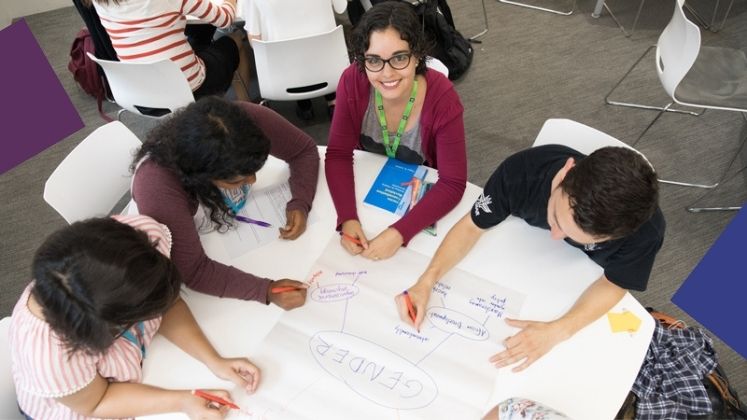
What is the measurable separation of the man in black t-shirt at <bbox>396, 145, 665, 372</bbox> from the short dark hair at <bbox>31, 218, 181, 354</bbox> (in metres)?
0.59

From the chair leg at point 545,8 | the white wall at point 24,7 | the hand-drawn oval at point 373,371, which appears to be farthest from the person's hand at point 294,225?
the white wall at point 24,7

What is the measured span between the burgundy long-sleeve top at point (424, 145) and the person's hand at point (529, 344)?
15.3 inches

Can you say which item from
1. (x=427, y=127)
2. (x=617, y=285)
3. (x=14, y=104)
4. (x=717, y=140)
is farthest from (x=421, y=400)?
(x=717, y=140)

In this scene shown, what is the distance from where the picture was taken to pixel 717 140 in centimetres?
271

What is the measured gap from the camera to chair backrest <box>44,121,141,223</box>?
147cm

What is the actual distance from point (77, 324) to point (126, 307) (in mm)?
89

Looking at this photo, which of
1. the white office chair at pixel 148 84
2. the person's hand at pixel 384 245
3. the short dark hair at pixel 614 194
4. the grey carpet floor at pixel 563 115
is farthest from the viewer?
the grey carpet floor at pixel 563 115

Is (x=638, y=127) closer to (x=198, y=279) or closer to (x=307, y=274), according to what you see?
(x=307, y=274)

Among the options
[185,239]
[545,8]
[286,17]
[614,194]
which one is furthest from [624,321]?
[545,8]

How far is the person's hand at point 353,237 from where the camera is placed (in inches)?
52.4

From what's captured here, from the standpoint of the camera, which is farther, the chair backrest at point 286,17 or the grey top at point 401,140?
the chair backrest at point 286,17

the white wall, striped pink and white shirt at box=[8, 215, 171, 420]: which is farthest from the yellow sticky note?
the white wall

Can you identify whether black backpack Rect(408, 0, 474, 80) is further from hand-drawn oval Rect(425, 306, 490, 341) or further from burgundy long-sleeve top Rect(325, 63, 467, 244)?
hand-drawn oval Rect(425, 306, 490, 341)

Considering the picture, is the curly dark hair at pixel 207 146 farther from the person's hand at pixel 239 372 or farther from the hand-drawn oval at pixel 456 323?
the hand-drawn oval at pixel 456 323
